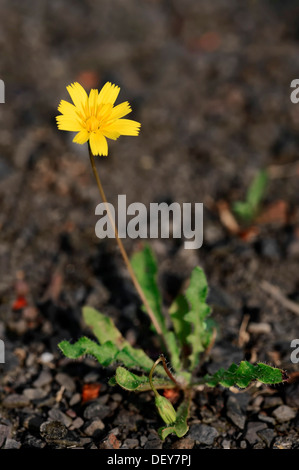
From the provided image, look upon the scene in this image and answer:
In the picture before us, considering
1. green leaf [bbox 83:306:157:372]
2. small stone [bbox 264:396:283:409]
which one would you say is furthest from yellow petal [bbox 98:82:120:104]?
small stone [bbox 264:396:283:409]

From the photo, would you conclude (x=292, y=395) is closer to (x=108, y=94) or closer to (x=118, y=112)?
(x=118, y=112)

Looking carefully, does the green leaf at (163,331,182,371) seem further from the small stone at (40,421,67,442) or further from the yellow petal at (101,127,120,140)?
the yellow petal at (101,127,120,140)

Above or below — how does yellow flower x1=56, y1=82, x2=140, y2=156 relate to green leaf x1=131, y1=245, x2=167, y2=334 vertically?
above

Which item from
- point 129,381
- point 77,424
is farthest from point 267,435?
point 77,424

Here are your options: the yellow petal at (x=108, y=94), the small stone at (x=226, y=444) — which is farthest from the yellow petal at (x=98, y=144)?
the small stone at (x=226, y=444)
